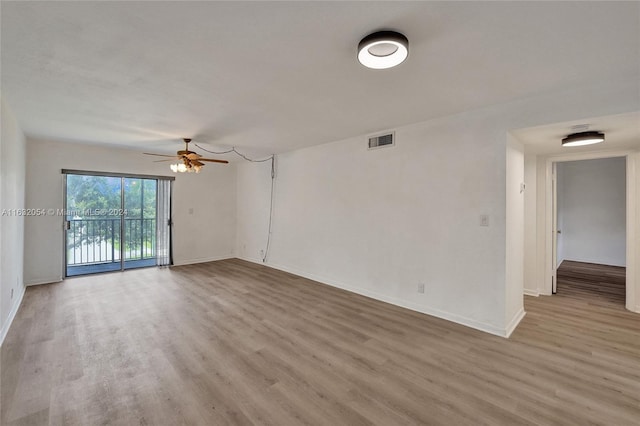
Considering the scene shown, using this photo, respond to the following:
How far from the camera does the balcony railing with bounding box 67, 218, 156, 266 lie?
19.0 feet

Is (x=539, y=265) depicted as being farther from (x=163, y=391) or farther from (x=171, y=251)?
(x=171, y=251)

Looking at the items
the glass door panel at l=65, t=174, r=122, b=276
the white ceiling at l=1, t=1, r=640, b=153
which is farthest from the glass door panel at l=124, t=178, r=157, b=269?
the white ceiling at l=1, t=1, r=640, b=153

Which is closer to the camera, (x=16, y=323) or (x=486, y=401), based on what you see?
(x=486, y=401)

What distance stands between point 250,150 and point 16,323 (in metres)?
4.12

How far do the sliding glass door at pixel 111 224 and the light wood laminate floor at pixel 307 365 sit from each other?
2071 millimetres

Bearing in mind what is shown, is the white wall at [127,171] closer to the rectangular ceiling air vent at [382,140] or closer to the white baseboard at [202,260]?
the white baseboard at [202,260]

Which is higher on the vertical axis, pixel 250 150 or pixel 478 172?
pixel 250 150

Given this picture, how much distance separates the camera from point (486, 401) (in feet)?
6.56

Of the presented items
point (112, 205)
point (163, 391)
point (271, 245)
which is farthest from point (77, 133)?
point (163, 391)

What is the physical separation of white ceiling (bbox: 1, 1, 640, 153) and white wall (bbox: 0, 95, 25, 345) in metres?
0.32

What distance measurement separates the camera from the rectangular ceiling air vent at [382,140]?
4.02 meters

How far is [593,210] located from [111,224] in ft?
37.3

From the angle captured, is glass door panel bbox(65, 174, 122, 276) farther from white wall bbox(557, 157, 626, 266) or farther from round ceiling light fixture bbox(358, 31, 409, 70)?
white wall bbox(557, 157, 626, 266)

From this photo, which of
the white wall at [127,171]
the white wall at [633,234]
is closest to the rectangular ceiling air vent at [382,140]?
the white wall at [633,234]
